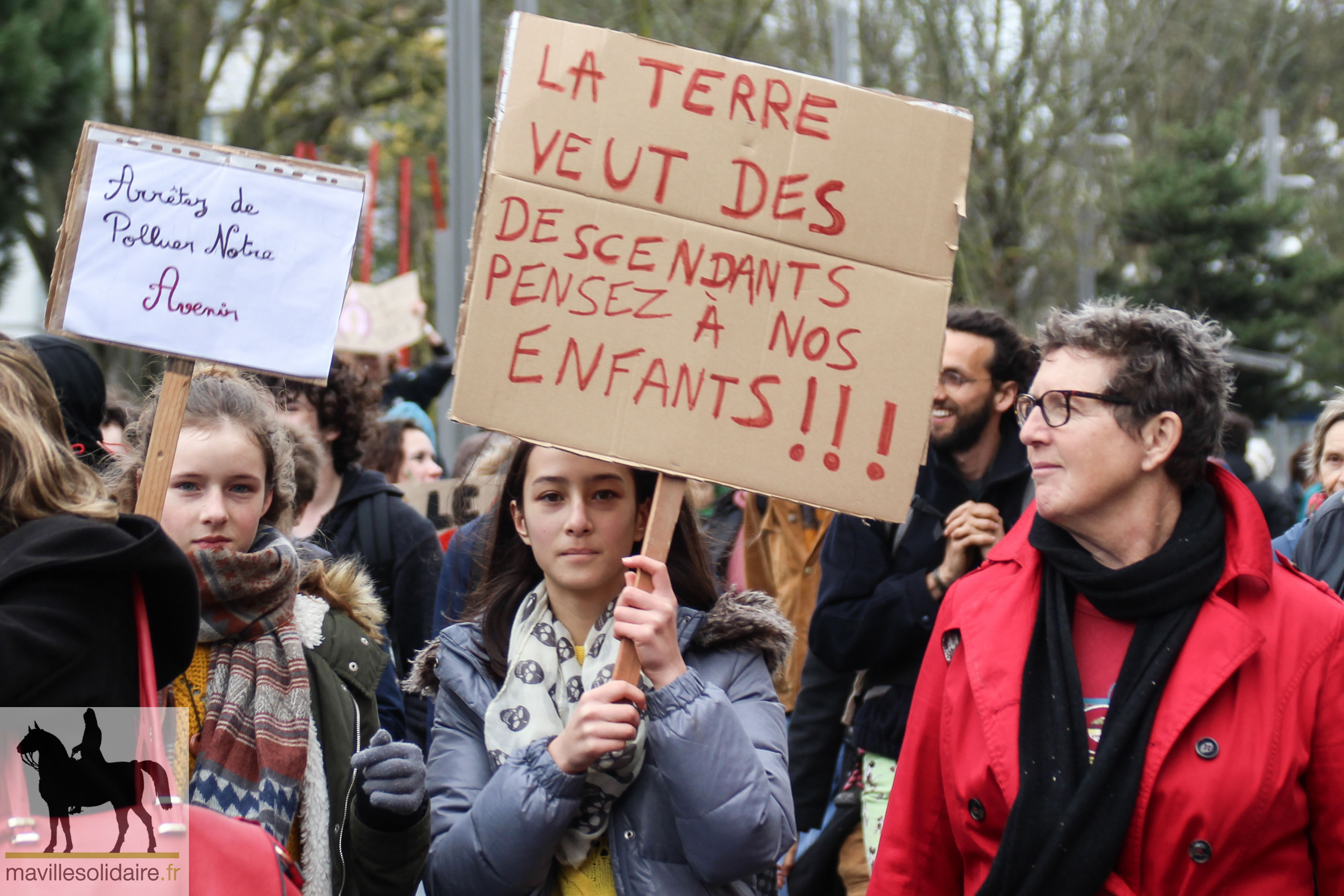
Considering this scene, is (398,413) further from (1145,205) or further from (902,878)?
(1145,205)

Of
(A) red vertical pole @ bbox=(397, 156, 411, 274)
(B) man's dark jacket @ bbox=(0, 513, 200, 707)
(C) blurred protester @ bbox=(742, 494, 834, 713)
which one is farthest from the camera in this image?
(A) red vertical pole @ bbox=(397, 156, 411, 274)

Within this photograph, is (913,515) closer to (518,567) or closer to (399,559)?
(518,567)

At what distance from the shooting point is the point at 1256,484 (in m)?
6.82

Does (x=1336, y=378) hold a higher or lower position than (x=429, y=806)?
higher

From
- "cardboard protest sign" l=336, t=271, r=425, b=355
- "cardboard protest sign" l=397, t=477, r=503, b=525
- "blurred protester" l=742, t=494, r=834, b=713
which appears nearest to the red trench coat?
"cardboard protest sign" l=397, t=477, r=503, b=525

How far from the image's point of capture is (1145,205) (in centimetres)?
2084

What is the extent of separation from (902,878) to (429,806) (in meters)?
0.89

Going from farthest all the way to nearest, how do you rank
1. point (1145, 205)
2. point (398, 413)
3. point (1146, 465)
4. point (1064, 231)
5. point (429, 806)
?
1. point (1145, 205)
2. point (1064, 231)
3. point (398, 413)
4. point (1146, 465)
5. point (429, 806)

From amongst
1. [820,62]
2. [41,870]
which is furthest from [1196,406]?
[820,62]

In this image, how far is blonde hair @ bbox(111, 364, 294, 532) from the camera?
9.52 ft

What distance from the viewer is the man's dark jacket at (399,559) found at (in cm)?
434

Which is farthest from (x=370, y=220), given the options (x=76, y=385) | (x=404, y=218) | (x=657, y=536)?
(x=657, y=536)

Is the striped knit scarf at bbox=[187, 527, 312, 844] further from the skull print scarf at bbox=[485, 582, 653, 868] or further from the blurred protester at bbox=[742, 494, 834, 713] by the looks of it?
the blurred protester at bbox=[742, 494, 834, 713]

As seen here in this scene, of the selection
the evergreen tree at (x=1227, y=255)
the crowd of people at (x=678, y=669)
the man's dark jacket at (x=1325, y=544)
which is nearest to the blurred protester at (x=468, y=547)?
the crowd of people at (x=678, y=669)
